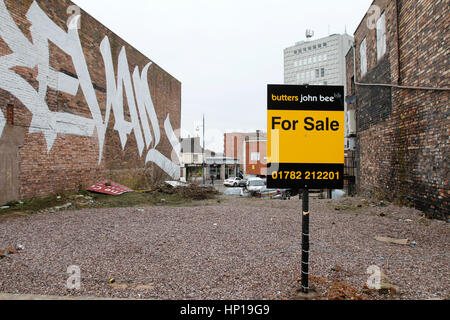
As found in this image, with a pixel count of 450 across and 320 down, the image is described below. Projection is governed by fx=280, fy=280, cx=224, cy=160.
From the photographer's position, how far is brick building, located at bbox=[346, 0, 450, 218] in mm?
6711

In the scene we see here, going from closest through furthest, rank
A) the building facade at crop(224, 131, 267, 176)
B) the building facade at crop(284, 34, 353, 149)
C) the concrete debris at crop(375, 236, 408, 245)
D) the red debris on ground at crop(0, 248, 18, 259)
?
the red debris on ground at crop(0, 248, 18, 259) < the concrete debris at crop(375, 236, 408, 245) < the building facade at crop(224, 131, 267, 176) < the building facade at crop(284, 34, 353, 149)

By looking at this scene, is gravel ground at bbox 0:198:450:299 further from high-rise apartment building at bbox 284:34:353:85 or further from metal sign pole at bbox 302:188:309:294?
high-rise apartment building at bbox 284:34:353:85

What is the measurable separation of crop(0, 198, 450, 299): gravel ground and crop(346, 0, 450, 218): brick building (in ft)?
3.76

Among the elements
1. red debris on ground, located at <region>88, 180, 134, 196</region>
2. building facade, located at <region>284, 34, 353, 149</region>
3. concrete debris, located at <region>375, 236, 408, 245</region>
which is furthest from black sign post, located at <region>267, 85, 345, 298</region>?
building facade, located at <region>284, 34, 353, 149</region>

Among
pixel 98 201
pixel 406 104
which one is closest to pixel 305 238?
pixel 406 104

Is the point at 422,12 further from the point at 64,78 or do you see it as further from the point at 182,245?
the point at 64,78

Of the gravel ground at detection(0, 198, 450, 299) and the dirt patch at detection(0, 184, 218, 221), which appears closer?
the gravel ground at detection(0, 198, 450, 299)

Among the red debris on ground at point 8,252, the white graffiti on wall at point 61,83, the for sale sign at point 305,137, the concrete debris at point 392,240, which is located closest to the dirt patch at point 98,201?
the white graffiti on wall at point 61,83

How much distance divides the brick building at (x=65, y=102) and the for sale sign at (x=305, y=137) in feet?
28.5

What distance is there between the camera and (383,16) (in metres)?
10.0

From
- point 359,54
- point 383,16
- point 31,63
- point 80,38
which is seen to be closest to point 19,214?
point 31,63

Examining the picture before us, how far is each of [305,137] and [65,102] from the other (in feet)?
34.2

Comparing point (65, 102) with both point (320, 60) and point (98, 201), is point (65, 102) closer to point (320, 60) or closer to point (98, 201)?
point (98, 201)

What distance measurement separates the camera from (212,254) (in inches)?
175
